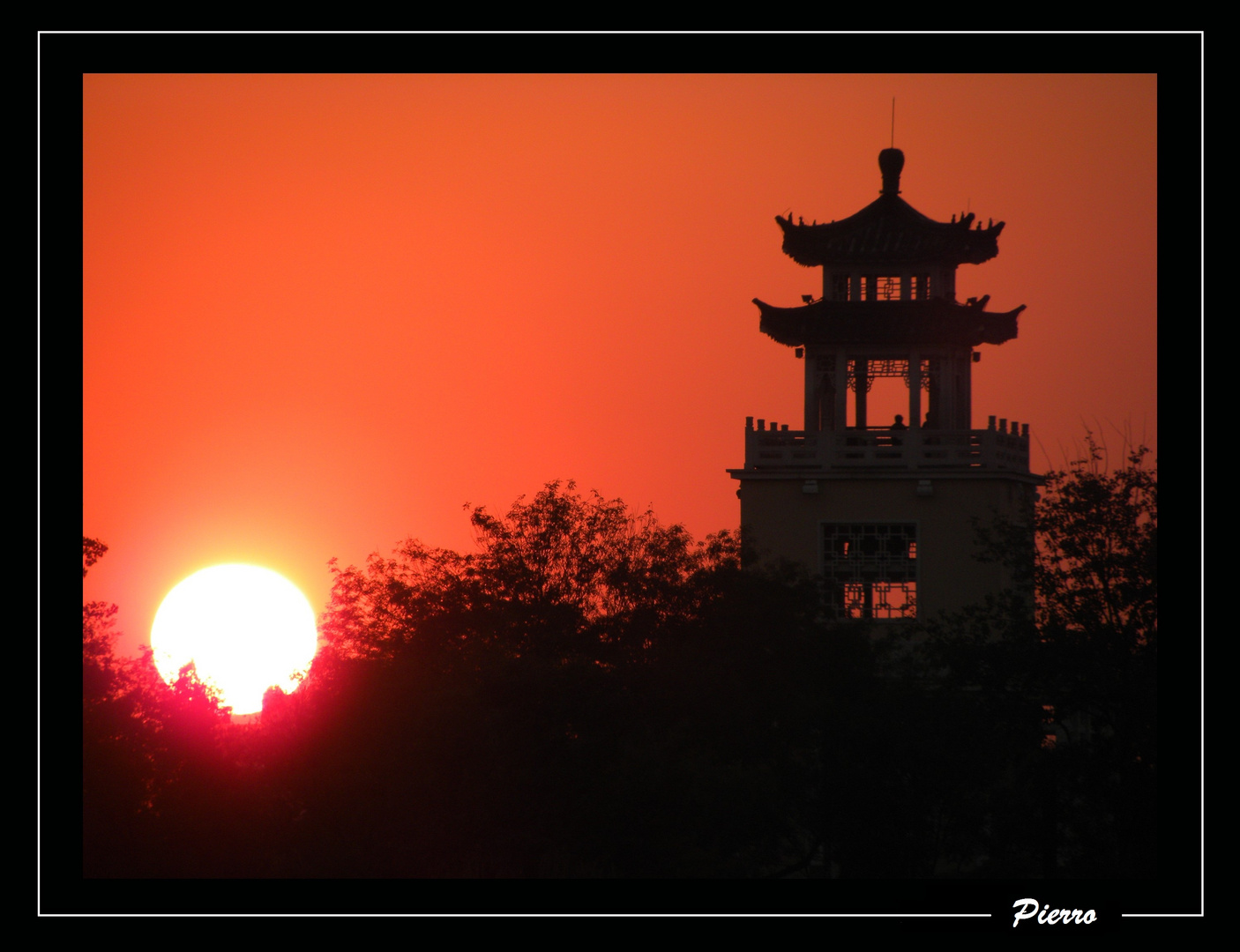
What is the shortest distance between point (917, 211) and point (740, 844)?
2290 cm

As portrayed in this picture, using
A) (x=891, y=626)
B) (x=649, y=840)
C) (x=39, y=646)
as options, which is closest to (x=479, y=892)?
(x=39, y=646)

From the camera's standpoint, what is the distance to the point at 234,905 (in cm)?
1397

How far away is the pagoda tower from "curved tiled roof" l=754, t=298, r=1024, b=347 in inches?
1.3

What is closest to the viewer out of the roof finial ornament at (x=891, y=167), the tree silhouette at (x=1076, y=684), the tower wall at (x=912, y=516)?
the tree silhouette at (x=1076, y=684)

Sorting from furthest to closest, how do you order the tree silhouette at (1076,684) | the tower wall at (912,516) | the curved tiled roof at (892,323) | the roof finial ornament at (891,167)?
the roof finial ornament at (891,167), the curved tiled roof at (892,323), the tower wall at (912,516), the tree silhouette at (1076,684)

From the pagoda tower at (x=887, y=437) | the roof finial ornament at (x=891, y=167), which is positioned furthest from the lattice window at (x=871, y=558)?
the roof finial ornament at (x=891, y=167)

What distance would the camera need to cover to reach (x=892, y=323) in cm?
4322

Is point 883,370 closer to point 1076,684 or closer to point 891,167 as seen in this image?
point 891,167

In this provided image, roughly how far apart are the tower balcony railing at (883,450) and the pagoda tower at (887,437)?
39mm

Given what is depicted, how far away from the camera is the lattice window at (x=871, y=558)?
40844 millimetres

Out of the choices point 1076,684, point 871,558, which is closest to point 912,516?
point 871,558

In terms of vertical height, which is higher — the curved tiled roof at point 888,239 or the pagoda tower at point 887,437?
the curved tiled roof at point 888,239

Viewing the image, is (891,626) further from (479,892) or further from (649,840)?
(479,892)

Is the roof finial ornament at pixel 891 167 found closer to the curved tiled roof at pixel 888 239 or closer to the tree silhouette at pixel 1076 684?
the curved tiled roof at pixel 888 239
